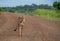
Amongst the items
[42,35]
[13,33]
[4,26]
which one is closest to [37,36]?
[42,35]

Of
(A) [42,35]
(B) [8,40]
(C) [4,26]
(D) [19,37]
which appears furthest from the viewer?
(C) [4,26]

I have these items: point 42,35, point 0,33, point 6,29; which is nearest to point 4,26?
point 6,29

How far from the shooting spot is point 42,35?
1484 cm

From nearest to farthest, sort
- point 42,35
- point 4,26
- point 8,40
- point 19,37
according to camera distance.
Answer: point 8,40, point 19,37, point 42,35, point 4,26

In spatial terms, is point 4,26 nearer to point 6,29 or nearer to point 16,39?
point 6,29

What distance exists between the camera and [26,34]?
1495 cm

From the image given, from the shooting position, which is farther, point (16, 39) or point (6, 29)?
point (6, 29)

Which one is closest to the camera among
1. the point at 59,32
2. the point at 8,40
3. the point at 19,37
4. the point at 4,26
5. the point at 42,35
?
the point at 8,40

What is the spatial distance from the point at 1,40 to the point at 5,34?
1974mm

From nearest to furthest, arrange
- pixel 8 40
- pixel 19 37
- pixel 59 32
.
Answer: pixel 8 40, pixel 19 37, pixel 59 32

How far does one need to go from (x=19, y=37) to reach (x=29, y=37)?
2.04 ft

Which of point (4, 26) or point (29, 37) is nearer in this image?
point (29, 37)

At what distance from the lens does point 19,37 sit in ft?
45.3

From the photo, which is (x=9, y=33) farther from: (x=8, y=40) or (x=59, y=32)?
(x=59, y=32)
